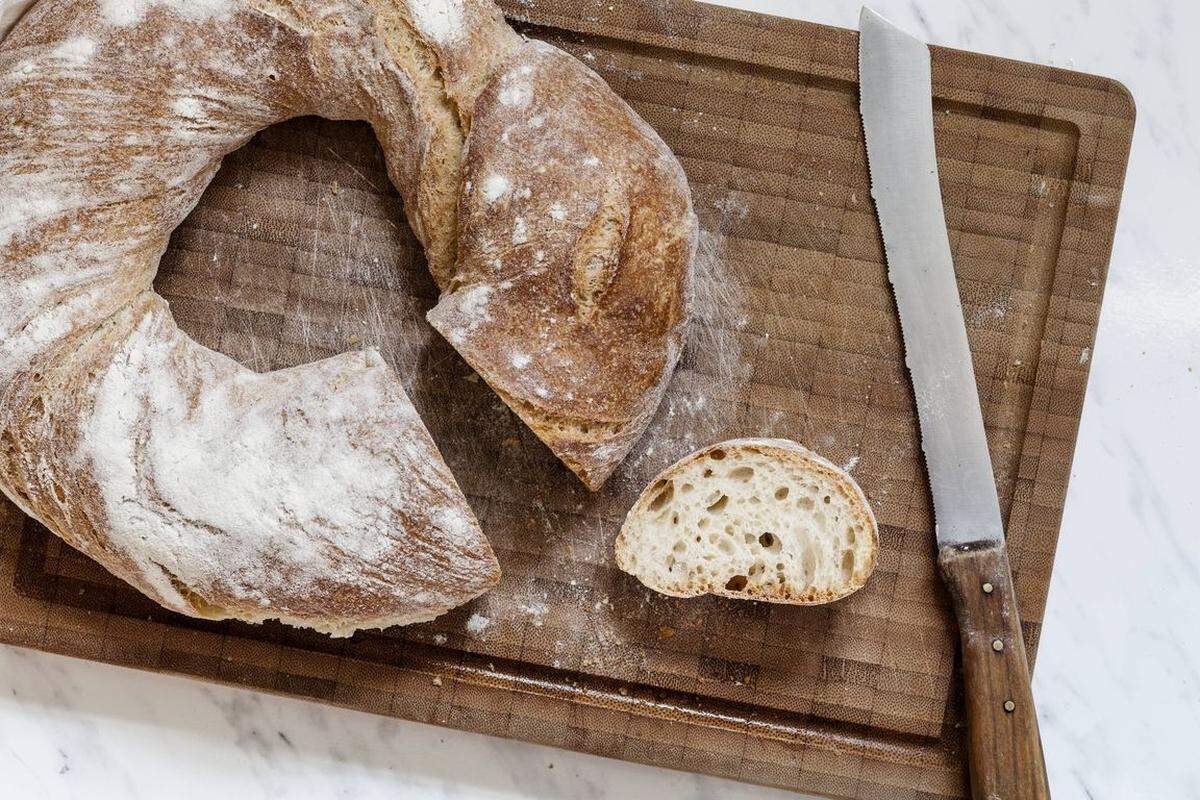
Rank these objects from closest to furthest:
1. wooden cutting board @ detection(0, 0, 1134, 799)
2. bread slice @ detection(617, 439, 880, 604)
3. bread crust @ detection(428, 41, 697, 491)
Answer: bread crust @ detection(428, 41, 697, 491) → bread slice @ detection(617, 439, 880, 604) → wooden cutting board @ detection(0, 0, 1134, 799)

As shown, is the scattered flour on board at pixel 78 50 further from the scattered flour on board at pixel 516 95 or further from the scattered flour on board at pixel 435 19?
the scattered flour on board at pixel 516 95

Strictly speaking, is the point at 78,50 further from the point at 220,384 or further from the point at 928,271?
the point at 928,271

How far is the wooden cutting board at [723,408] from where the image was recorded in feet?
5.92

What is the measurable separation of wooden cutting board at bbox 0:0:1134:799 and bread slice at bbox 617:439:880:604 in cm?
11

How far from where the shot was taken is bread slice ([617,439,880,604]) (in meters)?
1.70

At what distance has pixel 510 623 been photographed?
1.82m

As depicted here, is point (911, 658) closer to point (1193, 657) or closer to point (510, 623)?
point (1193, 657)

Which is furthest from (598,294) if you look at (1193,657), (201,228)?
(1193,657)

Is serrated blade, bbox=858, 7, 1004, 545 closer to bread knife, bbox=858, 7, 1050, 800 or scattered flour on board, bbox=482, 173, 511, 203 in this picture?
bread knife, bbox=858, 7, 1050, 800

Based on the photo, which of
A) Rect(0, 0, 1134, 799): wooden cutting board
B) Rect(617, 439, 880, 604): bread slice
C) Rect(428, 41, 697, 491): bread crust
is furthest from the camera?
Rect(0, 0, 1134, 799): wooden cutting board

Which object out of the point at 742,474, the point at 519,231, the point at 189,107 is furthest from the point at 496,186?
the point at 742,474

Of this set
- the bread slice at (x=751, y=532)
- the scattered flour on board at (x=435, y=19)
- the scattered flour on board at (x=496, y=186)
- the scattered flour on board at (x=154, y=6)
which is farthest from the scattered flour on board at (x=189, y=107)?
the bread slice at (x=751, y=532)

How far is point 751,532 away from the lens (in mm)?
1714

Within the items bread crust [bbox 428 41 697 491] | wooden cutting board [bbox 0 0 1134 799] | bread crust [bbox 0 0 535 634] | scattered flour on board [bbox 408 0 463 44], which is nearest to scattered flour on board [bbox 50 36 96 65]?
bread crust [bbox 0 0 535 634]
